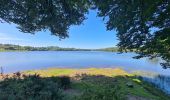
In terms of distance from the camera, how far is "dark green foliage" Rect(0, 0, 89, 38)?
21422 mm

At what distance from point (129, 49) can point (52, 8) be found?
24.9 ft

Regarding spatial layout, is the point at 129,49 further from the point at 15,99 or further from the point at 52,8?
the point at 15,99

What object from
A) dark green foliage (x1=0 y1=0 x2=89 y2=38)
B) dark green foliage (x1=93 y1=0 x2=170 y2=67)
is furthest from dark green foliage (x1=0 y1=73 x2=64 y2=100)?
dark green foliage (x1=0 y1=0 x2=89 y2=38)

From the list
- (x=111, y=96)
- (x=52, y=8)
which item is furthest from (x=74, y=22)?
(x=111, y=96)

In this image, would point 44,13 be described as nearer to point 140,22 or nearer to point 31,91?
point 140,22

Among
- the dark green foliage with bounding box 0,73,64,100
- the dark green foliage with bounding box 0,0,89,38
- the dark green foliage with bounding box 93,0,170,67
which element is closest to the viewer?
the dark green foliage with bounding box 0,73,64,100

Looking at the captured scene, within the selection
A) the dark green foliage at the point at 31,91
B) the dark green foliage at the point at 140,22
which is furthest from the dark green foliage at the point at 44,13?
the dark green foliage at the point at 31,91

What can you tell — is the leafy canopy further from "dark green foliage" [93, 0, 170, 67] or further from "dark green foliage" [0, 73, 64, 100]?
"dark green foliage" [0, 73, 64, 100]

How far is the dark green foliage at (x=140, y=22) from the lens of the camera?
17078 millimetres

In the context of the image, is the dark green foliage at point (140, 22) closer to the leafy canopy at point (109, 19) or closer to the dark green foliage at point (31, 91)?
the leafy canopy at point (109, 19)

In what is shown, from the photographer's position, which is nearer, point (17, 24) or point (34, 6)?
point (34, 6)

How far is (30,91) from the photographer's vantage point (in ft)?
25.5

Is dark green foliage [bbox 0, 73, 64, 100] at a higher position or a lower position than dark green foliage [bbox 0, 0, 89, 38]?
lower

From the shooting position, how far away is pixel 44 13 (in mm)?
22594
